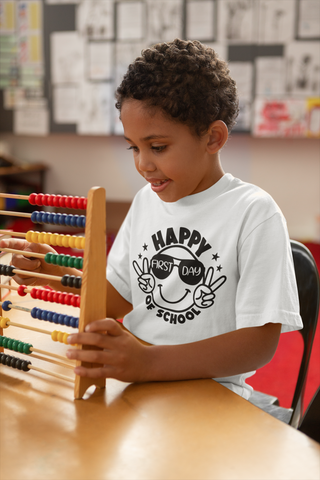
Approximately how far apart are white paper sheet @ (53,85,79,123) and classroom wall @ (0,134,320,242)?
10.2 inches

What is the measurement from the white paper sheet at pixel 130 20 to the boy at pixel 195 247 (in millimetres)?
3636

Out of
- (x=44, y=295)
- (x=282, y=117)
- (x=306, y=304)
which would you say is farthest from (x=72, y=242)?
(x=282, y=117)

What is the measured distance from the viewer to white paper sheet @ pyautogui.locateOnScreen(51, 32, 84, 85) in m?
4.46

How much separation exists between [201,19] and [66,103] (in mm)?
1485

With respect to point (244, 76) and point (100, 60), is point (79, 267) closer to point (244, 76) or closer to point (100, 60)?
point (244, 76)

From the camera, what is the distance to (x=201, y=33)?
4152 millimetres

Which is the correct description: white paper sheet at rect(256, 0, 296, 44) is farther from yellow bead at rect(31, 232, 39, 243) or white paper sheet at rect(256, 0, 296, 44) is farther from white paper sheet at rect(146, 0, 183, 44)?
yellow bead at rect(31, 232, 39, 243)

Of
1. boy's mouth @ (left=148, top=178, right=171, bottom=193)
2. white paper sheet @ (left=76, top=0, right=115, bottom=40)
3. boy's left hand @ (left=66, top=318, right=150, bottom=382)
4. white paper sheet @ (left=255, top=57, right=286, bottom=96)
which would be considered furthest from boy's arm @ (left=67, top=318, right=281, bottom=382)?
white paper sheet @ (left=76, top=0, right=115, bottom=40)

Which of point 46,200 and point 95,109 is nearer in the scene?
point 46,200

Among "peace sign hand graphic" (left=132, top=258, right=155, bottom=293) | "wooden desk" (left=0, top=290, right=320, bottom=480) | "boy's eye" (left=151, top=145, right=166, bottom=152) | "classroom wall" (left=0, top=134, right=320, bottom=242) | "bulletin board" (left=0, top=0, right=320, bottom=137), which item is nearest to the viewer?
"wooden desk" (left=0, top=290, right=320, bottom=480)

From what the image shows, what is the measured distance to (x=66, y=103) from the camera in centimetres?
455

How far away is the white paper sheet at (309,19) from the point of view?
388cm

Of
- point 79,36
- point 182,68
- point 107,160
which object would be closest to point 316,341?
point 182,68

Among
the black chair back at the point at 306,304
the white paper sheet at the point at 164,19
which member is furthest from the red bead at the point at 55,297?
the white paper sheet at the point at 164,19
